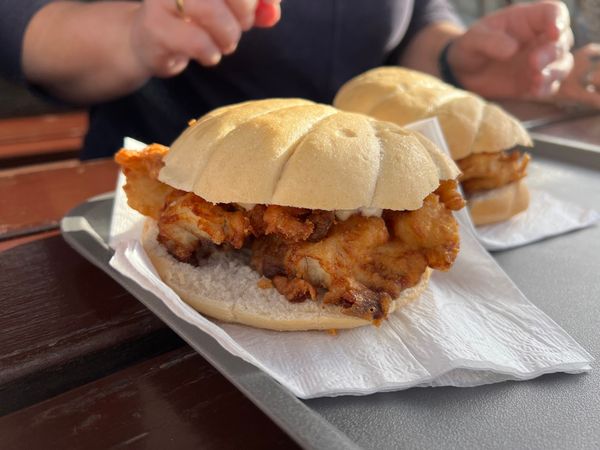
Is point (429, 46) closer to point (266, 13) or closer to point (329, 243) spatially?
point (266, 13)

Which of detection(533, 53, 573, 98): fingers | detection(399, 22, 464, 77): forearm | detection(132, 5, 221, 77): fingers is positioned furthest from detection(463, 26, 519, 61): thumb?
detection(132, 5, 221, 77): fingers

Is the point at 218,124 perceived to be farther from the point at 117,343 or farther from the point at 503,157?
the point at 503,157

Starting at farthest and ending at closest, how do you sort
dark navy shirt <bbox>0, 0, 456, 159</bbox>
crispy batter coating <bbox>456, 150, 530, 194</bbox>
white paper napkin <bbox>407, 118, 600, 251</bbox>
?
dark navy shirt <bbox>0, 0, 456, 159</bbox> < crispy batter coating <bbox>456, 150, 530, 194</bbox> < white paper napkin <bbox>407, 118, 600, 251</bbox>

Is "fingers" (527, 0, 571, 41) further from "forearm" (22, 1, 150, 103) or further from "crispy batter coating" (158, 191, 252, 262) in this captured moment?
"crispy batter coating" (158, 191, 252, 262)

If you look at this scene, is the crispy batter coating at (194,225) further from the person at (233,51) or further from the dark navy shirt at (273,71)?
the dark navy shirt at (273,71)

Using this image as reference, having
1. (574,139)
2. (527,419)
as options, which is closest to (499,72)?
(574,139)

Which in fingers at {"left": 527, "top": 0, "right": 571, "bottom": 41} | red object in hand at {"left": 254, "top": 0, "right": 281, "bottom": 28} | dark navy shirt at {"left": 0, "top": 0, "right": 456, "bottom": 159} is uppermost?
fingers at {"left": 527, "top": 0, "right": 571, "bottom": 41}
